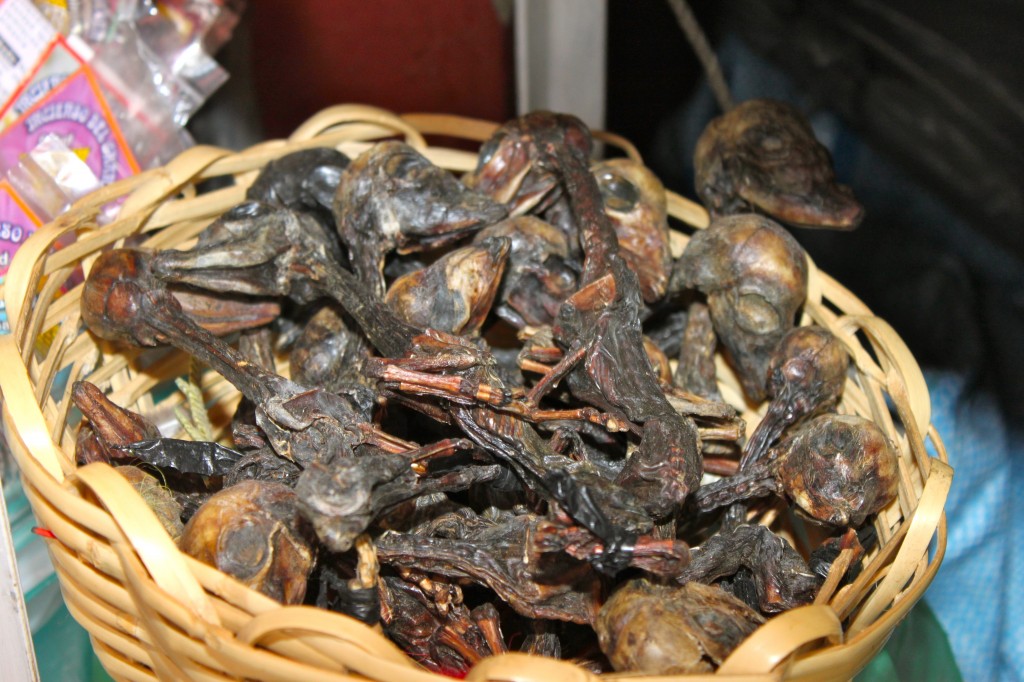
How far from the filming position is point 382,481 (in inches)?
26.7

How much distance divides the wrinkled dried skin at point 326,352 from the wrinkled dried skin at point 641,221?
0.30 meters

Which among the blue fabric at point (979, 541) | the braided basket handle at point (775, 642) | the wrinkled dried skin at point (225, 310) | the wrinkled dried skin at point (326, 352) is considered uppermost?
the wrinkled dried skin at point (225, 310)

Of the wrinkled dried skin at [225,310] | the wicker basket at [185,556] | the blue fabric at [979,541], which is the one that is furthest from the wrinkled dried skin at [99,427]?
the blue fabric at [979,541]

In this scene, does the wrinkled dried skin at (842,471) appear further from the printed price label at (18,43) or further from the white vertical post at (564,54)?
the white vertical post at (564,54)

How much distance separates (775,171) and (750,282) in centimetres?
19

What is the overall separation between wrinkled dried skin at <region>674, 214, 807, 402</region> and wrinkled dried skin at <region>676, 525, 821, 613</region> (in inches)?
7.8

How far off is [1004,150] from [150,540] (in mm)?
1084

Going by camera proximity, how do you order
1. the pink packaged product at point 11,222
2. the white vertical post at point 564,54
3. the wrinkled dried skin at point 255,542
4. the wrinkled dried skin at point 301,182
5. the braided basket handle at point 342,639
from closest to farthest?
1. the braided basket handle at point 342,639
2. the wrinkled dried skin at point 255,542
3. the wrinkled dried skin at point 301,182
4. the pink packaged product at point 11,222
5. the white vertical post at point 564,54

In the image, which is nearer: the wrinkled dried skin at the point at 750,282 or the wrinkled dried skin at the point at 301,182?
the wrinkled dried skin at the point at 750,282

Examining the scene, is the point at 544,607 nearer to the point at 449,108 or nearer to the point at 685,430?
the point at 685,430

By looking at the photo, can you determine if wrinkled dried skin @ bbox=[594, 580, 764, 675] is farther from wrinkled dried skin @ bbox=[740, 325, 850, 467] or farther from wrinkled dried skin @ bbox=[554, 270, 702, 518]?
wrinkled dried skin @ bbox=[740, 325, 850, 467]

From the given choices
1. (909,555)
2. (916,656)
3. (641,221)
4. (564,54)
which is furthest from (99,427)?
(564,54)

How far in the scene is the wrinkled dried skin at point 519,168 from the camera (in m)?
1.04

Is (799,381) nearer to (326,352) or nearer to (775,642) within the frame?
(775,642)
